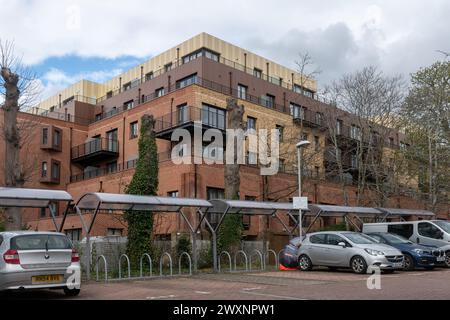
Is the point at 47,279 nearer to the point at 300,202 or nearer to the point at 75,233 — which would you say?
the point at 300,202

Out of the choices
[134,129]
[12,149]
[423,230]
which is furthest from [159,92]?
[423,230]

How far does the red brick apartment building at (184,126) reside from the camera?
118 ft

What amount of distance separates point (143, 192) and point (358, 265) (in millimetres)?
9055

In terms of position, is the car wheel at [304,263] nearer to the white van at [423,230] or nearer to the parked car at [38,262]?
the white van at [423,230]

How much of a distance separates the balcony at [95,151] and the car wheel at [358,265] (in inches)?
1210

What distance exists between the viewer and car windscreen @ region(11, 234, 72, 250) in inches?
467

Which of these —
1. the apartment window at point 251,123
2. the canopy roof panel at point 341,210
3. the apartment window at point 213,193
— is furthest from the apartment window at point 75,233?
the canopy roof panel at point 341,210

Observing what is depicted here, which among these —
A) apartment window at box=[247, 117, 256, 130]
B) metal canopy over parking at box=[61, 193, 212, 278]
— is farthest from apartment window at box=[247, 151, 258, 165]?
metal canopy over parking at box=[61, 193, 212, 278]

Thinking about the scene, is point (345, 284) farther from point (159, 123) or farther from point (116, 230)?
point (159, 123)

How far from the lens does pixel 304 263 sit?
66.6 ft

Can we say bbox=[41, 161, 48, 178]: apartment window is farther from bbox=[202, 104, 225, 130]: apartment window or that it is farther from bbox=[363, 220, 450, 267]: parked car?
bbox=[363, 220, 450, 267]: parked car

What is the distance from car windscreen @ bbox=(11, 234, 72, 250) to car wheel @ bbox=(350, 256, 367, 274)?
10.00m
